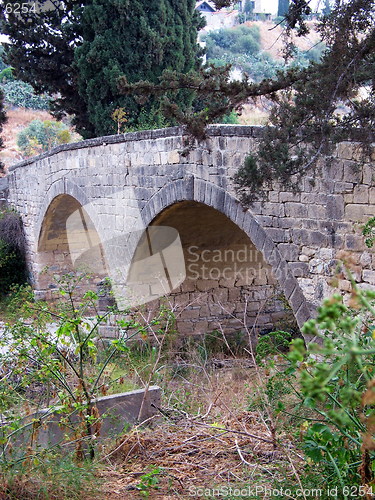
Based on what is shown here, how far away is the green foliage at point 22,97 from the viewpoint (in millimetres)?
31516

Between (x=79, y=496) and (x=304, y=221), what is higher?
(x=304, y=221)

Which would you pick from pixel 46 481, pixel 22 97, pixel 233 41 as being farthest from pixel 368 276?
pixel 233 41

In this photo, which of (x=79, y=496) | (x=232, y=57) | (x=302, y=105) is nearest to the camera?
(x=79, y=496)

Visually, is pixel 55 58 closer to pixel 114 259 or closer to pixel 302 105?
pixel 114 259

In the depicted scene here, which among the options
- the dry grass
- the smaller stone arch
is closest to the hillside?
the smaller stone arch

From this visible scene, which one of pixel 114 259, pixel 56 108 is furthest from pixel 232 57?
pixel 114 259

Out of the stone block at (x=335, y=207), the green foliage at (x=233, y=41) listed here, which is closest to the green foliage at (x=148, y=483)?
the stone block at (x=335, y=207)

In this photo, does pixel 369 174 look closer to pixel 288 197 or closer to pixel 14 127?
pixel 288 197

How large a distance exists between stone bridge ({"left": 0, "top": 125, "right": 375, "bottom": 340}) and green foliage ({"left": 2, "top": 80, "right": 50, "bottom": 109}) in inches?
707

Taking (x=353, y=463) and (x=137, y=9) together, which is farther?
(x=137, y=9)

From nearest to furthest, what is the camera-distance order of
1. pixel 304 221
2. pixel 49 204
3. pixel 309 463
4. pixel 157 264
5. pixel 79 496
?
1. pixel 309 463
2. pixel 79 496
3. pixel 304 221
4. pixel 157 264
5. pixel 49 204

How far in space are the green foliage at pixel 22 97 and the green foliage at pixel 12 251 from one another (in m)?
18.1

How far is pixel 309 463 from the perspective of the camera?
3238mm

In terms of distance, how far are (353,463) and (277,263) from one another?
3.52m
